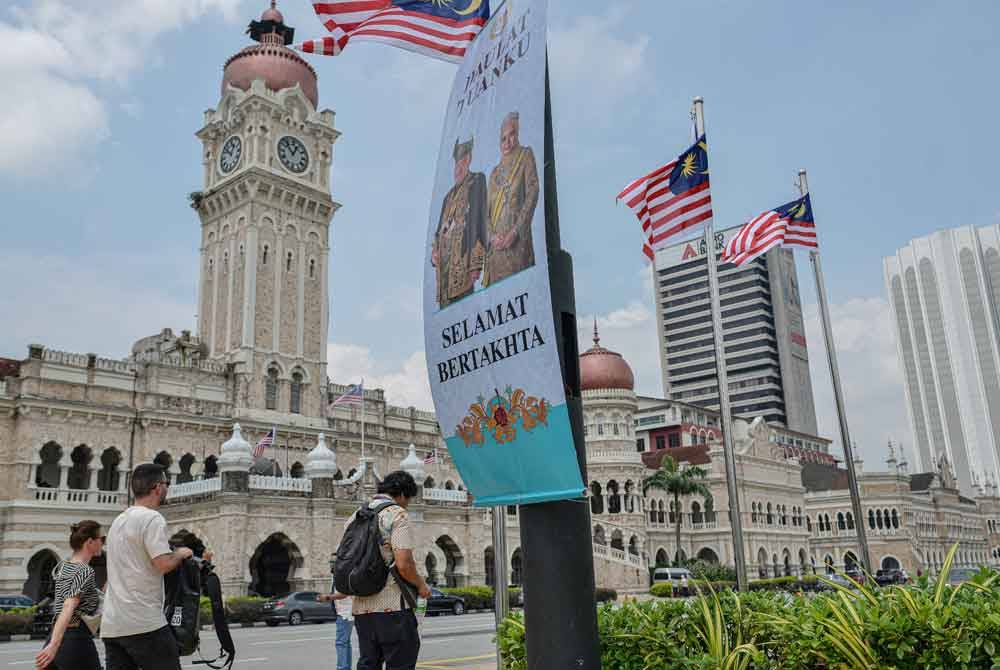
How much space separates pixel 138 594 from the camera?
5660 mm

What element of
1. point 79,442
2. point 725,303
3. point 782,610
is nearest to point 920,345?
point 725,303

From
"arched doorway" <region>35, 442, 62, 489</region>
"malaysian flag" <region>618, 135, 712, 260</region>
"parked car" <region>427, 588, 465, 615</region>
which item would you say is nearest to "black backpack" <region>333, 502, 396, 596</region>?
"malaysian flag" <region>618, 135, 712, 260</region>

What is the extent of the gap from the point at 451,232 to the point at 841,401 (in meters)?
11.1

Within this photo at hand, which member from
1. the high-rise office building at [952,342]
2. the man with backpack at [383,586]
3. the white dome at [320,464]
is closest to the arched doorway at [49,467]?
the white dome at [320,464]

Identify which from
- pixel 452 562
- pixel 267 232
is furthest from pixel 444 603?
pixel 267 232

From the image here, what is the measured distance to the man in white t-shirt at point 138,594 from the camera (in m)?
5.64

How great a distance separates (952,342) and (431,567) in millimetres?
124356

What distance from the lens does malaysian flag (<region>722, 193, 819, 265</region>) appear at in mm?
15406

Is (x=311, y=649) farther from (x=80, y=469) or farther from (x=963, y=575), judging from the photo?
(x=963, y=575)

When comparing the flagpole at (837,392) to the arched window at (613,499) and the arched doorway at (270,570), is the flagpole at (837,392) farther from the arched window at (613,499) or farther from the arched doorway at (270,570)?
the arched window at (613,499)

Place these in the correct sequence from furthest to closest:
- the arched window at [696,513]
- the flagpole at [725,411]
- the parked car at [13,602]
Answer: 1. the arched window at [696,513]
2. the parked car at [13,602]
3. the flagpole at [725,411]

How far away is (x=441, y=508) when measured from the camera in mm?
36656

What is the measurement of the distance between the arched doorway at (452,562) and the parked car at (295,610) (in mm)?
9918

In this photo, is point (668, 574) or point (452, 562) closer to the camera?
point (452, 562)
